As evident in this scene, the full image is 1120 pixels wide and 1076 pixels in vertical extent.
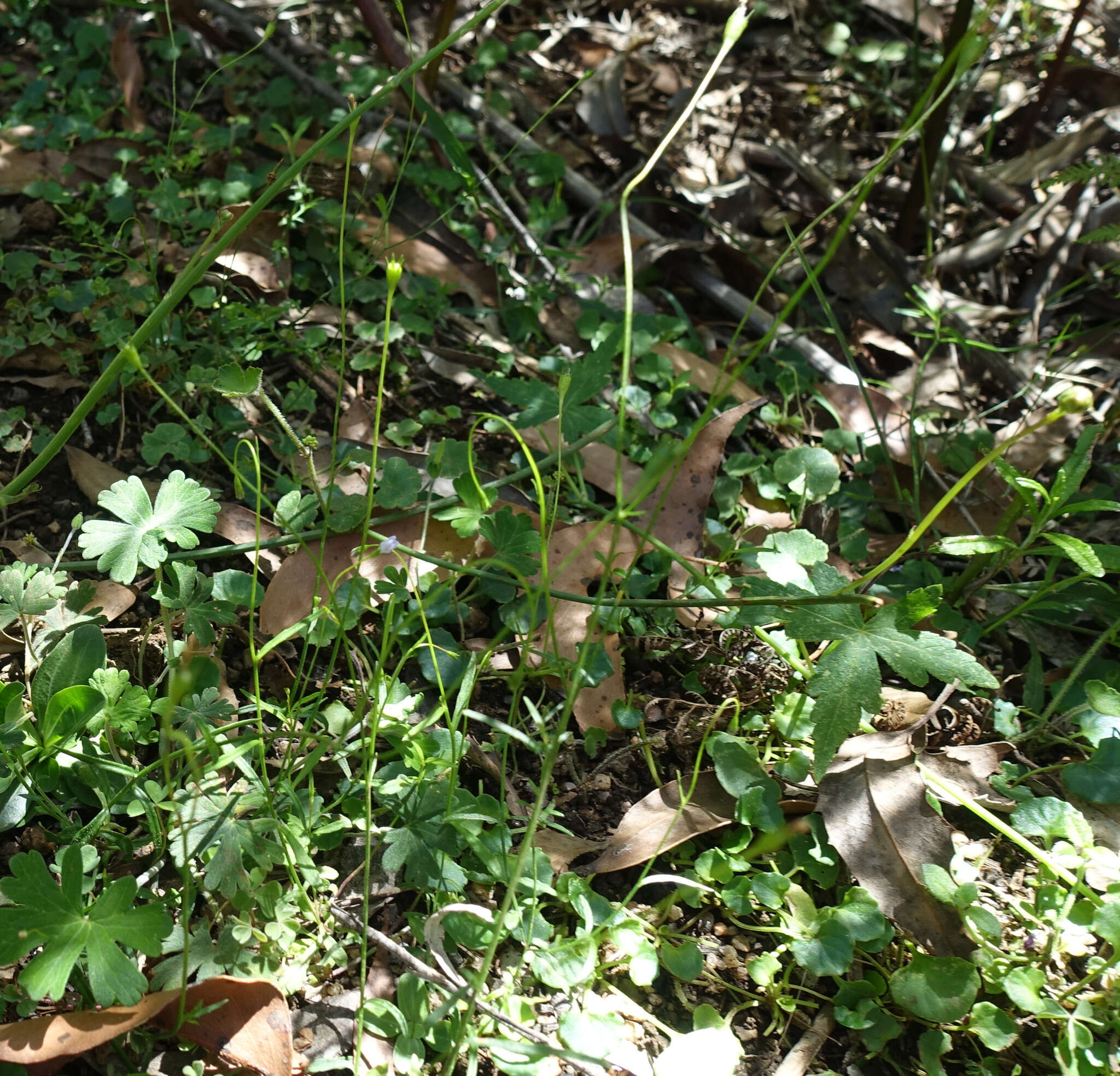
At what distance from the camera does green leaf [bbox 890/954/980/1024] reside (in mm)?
1454

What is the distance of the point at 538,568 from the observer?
6.02ft

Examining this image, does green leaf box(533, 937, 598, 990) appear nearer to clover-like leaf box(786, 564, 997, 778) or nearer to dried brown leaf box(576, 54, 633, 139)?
clover-like leaf box(786, 564, 997, 778)

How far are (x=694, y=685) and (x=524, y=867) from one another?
1.74ft

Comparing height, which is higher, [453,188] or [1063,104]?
[1063,104]

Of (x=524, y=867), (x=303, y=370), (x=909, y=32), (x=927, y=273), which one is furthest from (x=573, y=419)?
(x=909, y=32)

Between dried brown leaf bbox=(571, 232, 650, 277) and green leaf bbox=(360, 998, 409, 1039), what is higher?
dried brown leaf bbox=(571, 232, 650, 277)

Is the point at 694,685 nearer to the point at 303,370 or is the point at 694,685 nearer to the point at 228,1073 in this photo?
the point at 228,1073

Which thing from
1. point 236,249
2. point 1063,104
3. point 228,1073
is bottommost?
point 228,1073

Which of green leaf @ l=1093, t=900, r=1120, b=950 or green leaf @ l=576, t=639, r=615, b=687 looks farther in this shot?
green leaf @ l=576, t=639, r=615, b=687

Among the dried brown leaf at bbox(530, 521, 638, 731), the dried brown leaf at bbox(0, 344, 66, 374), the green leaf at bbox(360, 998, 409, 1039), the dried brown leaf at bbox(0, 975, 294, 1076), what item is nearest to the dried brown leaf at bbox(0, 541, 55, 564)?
the dried brown leaf at bbox(0, 344, 66, 374)

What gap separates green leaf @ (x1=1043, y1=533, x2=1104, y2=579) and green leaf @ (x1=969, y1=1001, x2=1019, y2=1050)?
728 mm

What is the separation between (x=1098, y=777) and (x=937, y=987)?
1.63ft

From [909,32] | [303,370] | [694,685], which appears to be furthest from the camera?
[909,32]

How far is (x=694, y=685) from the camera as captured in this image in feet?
6.15
